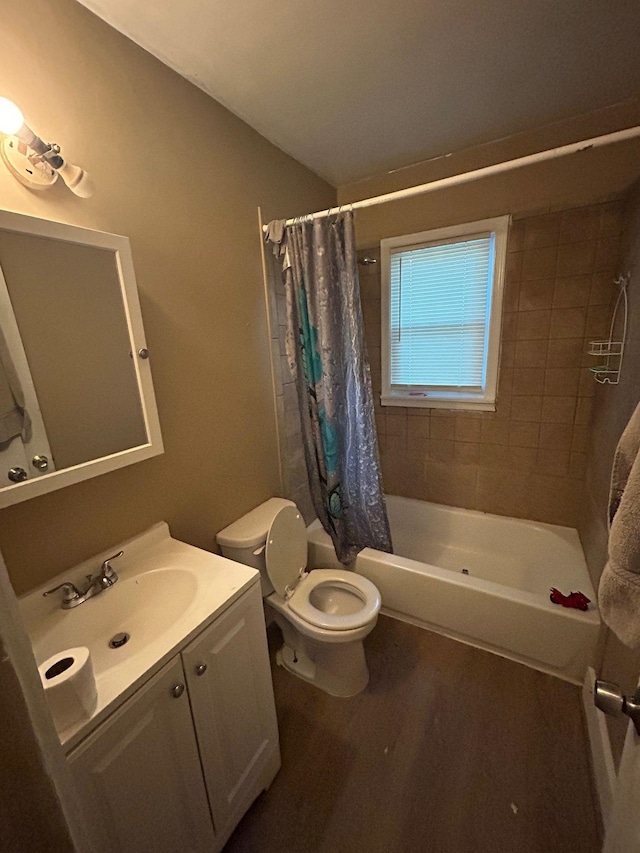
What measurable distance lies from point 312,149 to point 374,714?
8.81ft

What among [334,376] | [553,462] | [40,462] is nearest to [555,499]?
[553,462]

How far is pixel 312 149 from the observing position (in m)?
1.80

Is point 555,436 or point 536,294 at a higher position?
point 536,294

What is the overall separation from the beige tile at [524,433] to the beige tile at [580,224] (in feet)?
3.30

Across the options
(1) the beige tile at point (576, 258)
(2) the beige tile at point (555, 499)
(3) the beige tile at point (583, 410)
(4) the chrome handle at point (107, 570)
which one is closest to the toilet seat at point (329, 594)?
(4) the chrome handle at point (107, 570)

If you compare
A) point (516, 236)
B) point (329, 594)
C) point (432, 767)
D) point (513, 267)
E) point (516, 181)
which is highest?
point (516, 181)

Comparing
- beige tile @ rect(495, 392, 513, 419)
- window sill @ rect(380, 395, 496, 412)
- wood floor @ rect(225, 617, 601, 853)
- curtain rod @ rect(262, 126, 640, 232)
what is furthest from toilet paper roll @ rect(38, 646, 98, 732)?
beige tile @ rect(495, 392, 513, 419)

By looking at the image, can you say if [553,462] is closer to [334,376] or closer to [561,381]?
[561,381]

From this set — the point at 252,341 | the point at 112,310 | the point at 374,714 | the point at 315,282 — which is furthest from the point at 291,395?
the point at 374,714

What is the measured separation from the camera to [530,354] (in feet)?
6.66

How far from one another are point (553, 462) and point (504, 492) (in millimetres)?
347

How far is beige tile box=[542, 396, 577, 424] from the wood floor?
4.29ft

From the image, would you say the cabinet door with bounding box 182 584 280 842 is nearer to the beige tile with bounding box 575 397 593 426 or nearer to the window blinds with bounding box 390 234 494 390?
the window blinds with bounding box 390 234 494 390

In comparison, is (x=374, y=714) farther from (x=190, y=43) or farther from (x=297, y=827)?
(x=190, y=43)
